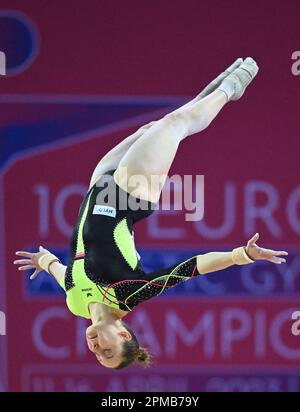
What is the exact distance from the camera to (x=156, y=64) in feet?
14.8

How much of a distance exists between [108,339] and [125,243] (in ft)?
1.48

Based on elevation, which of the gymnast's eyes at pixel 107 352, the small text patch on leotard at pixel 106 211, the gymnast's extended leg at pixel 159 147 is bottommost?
the gymnast's eyes at pixel 107 352

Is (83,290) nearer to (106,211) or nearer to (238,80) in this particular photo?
(106,211)

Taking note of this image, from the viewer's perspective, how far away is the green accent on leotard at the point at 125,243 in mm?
3430

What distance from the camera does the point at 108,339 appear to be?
3424 mm

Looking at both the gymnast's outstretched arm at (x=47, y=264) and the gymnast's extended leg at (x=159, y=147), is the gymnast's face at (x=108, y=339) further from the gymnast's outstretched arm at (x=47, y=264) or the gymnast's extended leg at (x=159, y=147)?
the gymnast's extended leg at (x=159, y=147)

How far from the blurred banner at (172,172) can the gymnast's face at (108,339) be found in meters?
1.07

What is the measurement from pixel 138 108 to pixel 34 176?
29.8 inches

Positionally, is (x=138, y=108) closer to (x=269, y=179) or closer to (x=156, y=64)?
(x=156, y=64)

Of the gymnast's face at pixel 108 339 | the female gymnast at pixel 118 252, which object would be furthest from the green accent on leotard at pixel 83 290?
the gymnast's face at pixel 108 339

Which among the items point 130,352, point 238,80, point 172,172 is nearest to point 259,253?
point 130,352

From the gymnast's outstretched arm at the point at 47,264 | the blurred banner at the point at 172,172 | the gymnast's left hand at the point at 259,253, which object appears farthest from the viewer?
the blurred banner at the point at 172,172

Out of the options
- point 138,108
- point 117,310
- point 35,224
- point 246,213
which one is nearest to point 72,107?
point 138,108

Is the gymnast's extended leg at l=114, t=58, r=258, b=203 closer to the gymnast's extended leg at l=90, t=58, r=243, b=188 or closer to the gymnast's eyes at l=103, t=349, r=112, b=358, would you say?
the gymnast's extended leg at l=90, t=58, r=243, b=188
